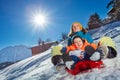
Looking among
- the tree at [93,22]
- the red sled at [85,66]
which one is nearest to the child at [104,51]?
the red sled at [85,66]

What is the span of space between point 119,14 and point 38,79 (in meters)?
20.9

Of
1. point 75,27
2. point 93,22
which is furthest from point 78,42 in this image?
point 93,22

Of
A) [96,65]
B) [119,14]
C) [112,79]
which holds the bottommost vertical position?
[112,79]

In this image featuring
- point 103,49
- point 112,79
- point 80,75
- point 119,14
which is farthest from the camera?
point 119,14

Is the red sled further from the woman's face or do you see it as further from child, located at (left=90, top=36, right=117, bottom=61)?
the woman's face

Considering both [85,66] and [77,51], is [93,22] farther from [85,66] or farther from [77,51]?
[85,66]

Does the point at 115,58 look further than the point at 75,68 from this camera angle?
Yes

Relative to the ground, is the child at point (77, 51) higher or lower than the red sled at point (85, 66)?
higher

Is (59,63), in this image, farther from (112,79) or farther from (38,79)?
(112,79)

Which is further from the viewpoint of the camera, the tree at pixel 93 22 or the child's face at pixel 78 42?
the tree at pixel 93 22

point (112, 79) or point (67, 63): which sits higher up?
point (67, 63)

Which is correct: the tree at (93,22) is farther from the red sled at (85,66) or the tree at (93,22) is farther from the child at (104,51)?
the red sled at (85,66)

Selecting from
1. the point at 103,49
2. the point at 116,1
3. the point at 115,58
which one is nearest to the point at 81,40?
the point at 103,49

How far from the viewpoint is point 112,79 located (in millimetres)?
4359
